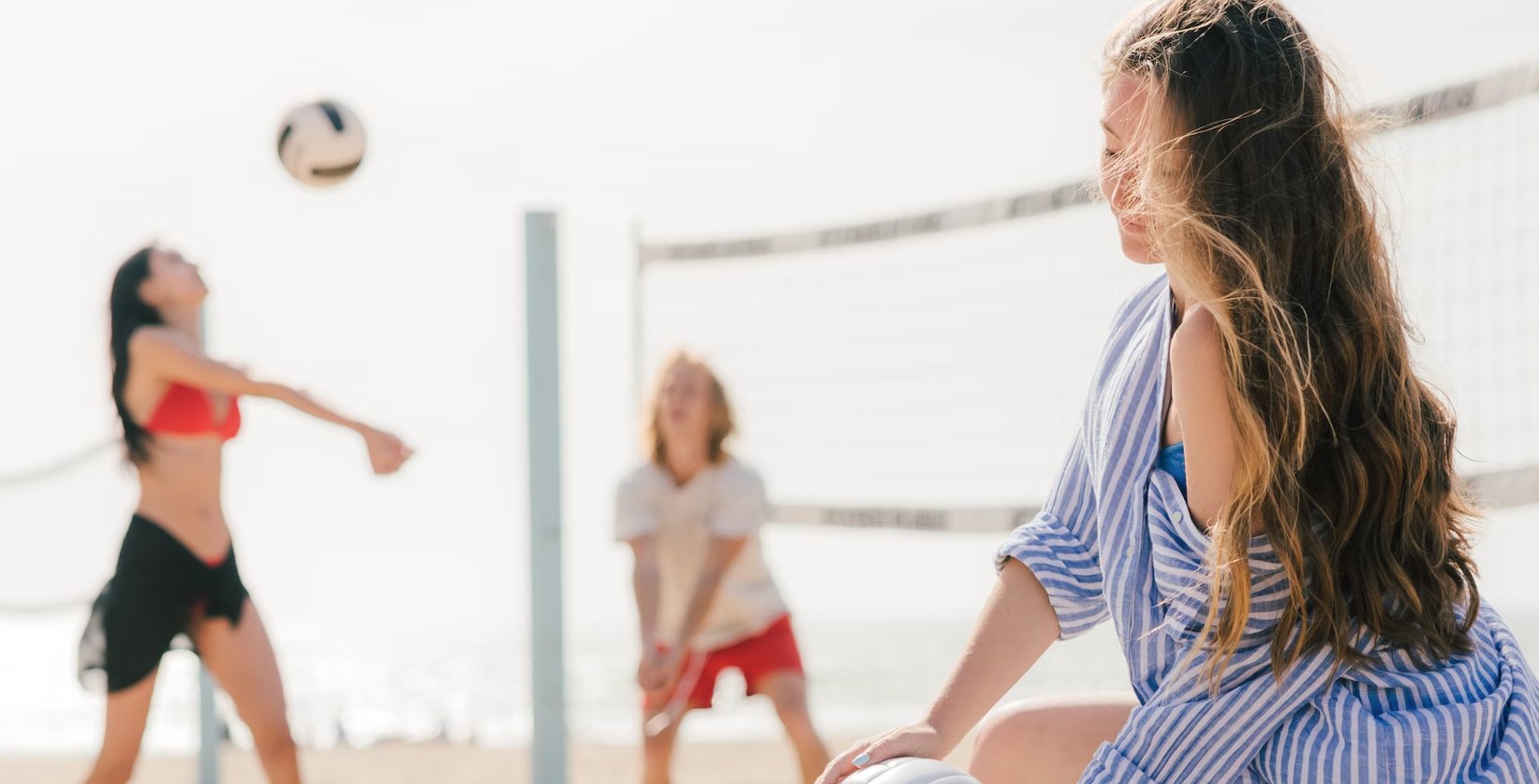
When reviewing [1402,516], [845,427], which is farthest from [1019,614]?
[845,427]

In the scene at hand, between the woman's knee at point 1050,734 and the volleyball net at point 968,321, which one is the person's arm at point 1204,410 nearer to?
the woman's knee at point 1050,734

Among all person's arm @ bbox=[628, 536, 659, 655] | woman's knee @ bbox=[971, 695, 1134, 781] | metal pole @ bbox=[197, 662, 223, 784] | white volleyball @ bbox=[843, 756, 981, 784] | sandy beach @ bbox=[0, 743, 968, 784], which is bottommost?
sandy beach @ bbox=[0, 743, 968, 784]

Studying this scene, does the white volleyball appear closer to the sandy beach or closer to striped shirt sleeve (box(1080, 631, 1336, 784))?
striped shirt sleeve (box(1080, 631, 1336, 784))

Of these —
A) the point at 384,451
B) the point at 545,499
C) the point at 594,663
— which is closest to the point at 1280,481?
the point at 384,451

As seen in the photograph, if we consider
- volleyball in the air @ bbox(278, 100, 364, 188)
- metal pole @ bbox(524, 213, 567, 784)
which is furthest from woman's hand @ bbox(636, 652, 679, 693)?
volleyball in the air @ bbox(278, 100, 364, 188)

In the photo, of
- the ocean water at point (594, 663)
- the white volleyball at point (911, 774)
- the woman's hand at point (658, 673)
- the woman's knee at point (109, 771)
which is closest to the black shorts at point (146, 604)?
the woman's knee at point (109, 771)

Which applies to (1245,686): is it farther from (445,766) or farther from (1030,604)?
(445,766)

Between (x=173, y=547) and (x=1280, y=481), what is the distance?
2.97 m

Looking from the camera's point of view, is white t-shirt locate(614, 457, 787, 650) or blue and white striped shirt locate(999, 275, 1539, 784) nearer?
blue and white striped shirt locate(999, 275, 1539, 784)

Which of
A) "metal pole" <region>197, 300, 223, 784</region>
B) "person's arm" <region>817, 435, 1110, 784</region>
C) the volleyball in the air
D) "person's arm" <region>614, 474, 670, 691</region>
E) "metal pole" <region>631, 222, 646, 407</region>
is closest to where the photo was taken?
"person's arm" <region>817, 435, 1110, 784</region>

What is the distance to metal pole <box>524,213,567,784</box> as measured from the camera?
4.07 m

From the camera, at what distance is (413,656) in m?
26.4

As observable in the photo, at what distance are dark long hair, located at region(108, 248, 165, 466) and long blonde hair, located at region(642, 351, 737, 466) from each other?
4.79 feet

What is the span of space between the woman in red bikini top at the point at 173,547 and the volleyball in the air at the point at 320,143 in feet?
3.38
